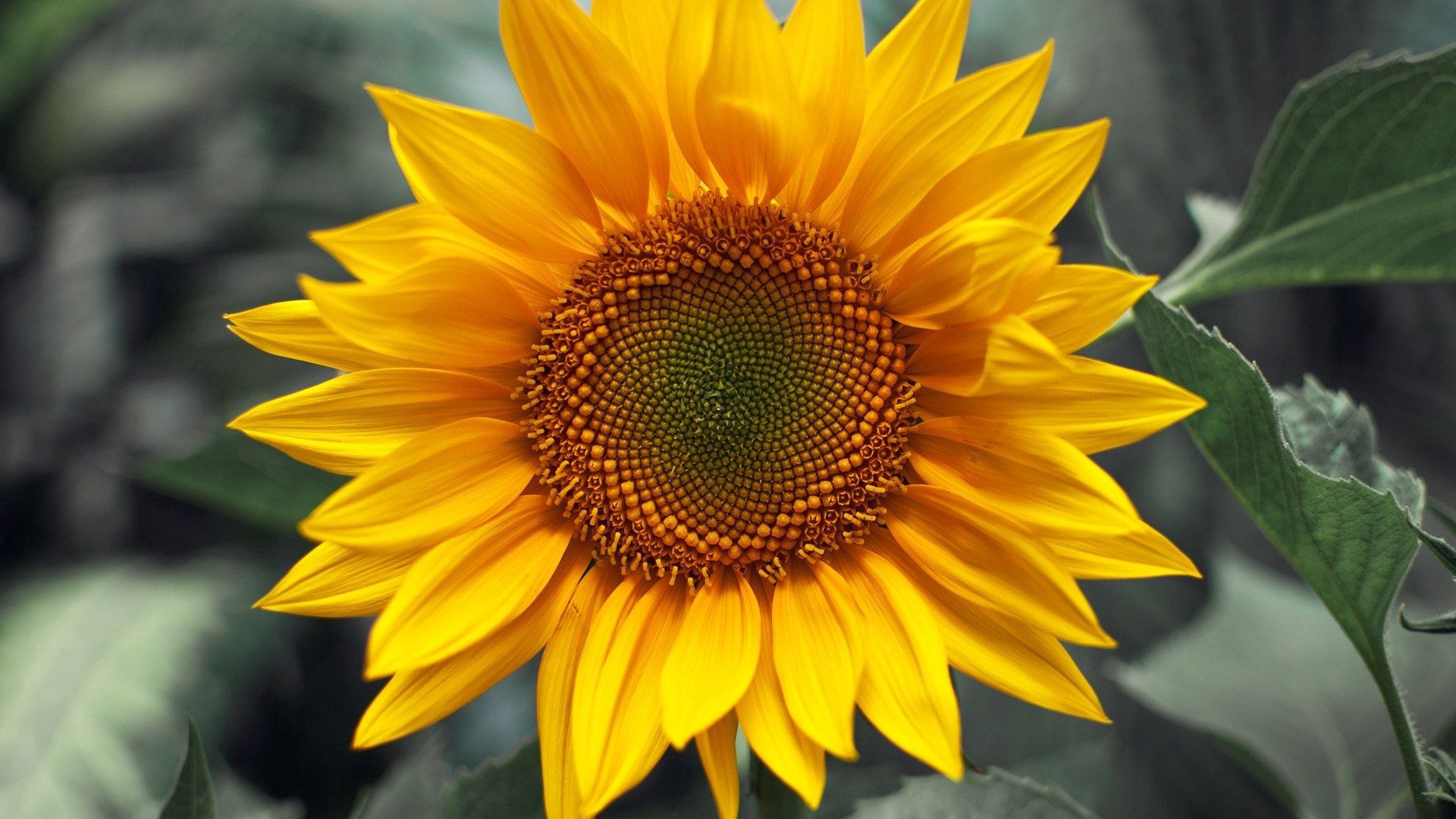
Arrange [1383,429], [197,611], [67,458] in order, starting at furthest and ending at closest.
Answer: [67,458] < [1383,429] < [197,611]

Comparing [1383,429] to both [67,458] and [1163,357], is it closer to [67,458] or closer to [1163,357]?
[1163,357]

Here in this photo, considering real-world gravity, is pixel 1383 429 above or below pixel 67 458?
above

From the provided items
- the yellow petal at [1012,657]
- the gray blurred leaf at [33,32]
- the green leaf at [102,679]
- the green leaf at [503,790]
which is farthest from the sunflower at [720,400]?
the gray blurred leaf at [33,32]

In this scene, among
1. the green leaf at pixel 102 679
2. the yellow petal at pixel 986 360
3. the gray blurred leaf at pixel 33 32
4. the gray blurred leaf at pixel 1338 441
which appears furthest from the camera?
the gray blurred leaf at pixel 33 32

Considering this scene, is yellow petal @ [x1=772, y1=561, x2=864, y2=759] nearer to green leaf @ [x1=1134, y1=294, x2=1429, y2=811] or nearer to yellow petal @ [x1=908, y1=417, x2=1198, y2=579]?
yellow petal @ [x1=908, y1=417, x2=1198, y2=579]

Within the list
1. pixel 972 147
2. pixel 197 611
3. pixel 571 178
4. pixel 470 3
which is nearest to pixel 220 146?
pixel 470 3

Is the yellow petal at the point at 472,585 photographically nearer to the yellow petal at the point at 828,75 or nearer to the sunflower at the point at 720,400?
the sunflower at the point at 720,400

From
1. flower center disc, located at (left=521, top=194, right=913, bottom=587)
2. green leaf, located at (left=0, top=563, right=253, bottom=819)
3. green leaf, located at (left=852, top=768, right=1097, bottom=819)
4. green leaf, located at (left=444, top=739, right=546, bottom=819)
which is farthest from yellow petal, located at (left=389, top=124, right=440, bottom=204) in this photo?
green leaf, located at (left=0, top=563, right=253, bottom=819)
